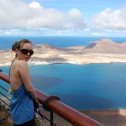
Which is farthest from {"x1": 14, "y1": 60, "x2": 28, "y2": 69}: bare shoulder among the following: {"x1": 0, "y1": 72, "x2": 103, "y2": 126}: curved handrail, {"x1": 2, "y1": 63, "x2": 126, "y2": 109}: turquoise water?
{"x1": 2, "y1": 63, "x2": 126, "y2": 109}: turquoise water

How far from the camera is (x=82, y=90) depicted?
10700 centimetres

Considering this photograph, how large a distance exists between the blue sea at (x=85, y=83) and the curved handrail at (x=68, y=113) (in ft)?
220

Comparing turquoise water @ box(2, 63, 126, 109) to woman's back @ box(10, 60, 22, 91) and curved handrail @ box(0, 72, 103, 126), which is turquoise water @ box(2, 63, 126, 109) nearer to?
woman's back @ box(10, 60, 22, 91)

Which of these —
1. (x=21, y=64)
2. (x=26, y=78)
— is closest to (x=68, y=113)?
(x=26, y=78)

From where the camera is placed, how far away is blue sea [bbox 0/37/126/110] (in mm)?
90925

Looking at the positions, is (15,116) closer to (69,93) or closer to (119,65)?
(69,93)

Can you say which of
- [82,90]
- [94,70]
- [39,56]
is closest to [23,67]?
[82,90]

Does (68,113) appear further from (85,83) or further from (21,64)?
(85,83)

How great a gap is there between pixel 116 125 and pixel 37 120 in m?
60.3

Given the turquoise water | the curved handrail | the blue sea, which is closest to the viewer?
the curved handrail

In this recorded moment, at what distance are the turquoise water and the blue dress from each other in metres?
78.0

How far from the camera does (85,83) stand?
12150cm

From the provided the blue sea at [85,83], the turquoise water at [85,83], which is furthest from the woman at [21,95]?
the turquoise water at [85,83]

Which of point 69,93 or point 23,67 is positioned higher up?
point 23,67
